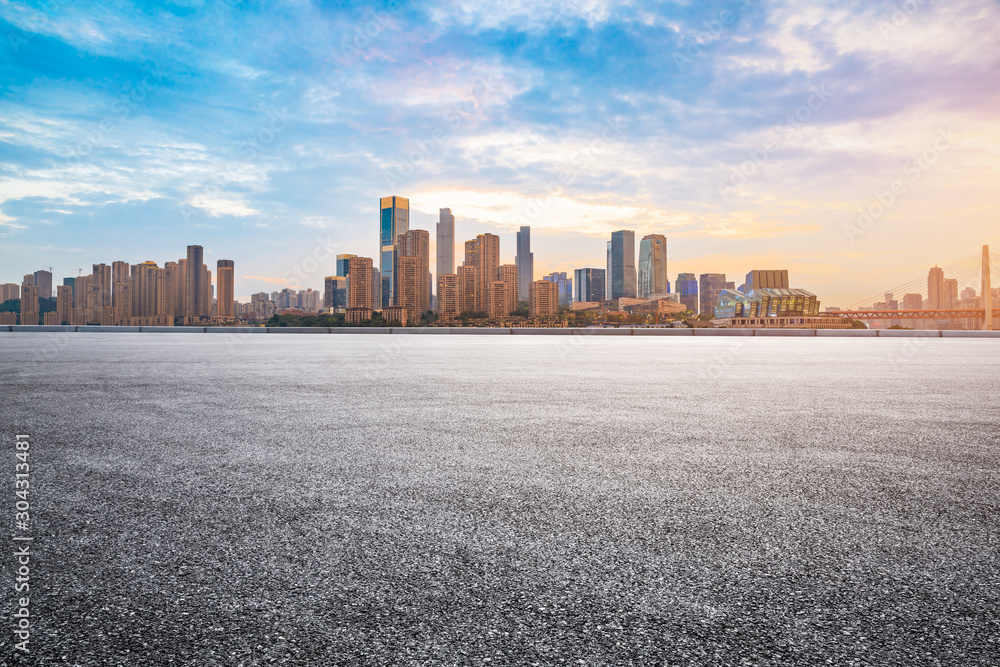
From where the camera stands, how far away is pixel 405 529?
123 inches

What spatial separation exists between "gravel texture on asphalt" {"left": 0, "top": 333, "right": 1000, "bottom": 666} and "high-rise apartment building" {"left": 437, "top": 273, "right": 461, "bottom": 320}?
73882mm

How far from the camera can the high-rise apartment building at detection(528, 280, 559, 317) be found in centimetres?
8088

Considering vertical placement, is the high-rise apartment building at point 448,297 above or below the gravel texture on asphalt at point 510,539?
above

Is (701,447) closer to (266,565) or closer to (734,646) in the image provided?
(734,646)

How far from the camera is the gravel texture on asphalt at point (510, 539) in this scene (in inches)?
81.8

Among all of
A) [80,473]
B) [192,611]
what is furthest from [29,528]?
[192,611]

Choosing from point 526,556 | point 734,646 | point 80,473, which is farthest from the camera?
point 80,473

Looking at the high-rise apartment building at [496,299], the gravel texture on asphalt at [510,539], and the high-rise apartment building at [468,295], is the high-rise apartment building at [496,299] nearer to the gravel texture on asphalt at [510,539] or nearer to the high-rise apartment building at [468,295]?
the high-rise apartment building at [468,295]

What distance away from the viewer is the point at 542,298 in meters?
81.2

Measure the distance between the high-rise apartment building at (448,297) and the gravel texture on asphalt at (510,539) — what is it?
73882 mm

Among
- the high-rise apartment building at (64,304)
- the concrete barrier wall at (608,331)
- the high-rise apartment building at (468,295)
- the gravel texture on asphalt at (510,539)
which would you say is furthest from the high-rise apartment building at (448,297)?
the gravel texture on asphalt at (510,539)

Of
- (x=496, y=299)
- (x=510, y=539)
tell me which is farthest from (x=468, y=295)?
Answer: (x=510, y=539)

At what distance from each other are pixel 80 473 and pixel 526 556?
3264mm

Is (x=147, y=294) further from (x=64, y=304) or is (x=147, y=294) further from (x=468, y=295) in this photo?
(x=468, y=295)
